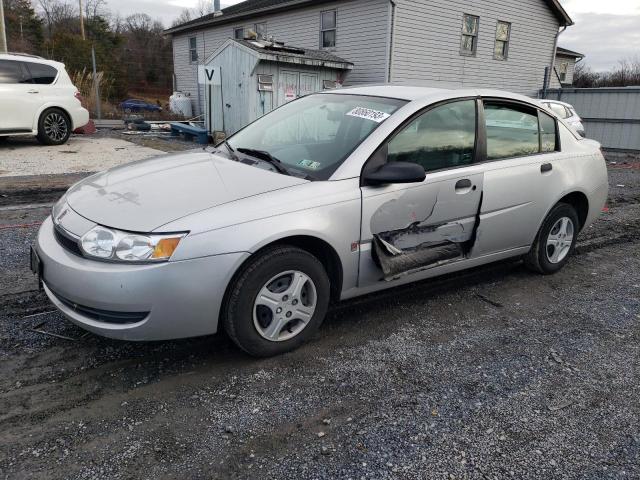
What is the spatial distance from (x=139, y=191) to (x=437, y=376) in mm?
2072

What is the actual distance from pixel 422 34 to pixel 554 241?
13.7 metres

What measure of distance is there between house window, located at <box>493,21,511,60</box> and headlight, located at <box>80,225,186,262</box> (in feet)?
63.6

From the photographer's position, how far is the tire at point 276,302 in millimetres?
2836

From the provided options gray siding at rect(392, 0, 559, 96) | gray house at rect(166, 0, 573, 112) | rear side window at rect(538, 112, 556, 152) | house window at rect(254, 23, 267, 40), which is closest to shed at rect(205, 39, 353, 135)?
gray house at rect(166, 0, 573, 112)

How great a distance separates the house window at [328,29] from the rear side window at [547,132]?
14.1 meters

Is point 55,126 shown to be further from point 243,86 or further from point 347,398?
point 347,398

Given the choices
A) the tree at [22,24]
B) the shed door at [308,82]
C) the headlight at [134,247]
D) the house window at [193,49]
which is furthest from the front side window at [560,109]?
the tree at [22,24]

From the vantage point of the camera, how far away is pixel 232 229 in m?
2.74

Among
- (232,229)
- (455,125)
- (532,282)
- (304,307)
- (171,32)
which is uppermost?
(171,32)

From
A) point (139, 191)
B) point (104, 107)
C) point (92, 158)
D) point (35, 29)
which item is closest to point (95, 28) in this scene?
point (35, 29)

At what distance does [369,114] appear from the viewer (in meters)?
3.57

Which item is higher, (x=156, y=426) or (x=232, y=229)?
(x=232, y=229)

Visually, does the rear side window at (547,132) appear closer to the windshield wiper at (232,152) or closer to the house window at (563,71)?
the windshield wiper at (232,152)

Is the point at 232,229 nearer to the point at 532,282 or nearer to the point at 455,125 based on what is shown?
the point at 455,125
